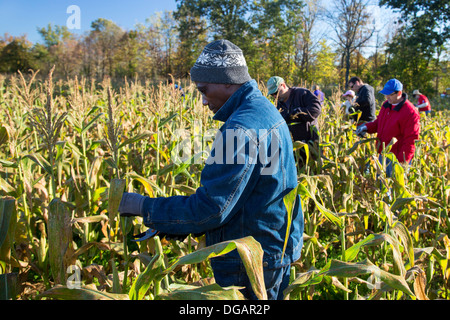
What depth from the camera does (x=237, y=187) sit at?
4.20 ft

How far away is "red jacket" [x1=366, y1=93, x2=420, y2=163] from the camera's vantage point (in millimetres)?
4230

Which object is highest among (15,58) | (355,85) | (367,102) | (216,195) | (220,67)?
(15,58)

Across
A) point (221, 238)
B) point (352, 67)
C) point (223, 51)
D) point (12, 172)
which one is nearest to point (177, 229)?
point (221, 238)

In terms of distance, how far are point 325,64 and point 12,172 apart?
35.7 meters

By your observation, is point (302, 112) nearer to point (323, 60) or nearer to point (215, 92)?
point (215, 92)

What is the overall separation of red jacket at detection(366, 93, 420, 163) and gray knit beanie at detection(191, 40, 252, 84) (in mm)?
3276

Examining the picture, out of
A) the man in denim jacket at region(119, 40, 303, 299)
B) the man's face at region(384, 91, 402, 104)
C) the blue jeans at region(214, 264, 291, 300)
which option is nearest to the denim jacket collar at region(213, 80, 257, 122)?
the man in denim jacket at region(119, 40, 303, 299)

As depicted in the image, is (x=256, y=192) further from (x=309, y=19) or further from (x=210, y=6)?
(x=309, y=19)

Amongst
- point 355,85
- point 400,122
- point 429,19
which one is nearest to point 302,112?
point 400,122

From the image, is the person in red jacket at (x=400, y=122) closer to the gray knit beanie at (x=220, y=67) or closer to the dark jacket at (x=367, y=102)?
the dark jacket at (x=367, y=102)

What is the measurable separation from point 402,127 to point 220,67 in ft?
11.6

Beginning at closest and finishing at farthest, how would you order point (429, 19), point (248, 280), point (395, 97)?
point (248, 280) → point (395, 97) → point (429, 19)

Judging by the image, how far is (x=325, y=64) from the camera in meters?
35.2

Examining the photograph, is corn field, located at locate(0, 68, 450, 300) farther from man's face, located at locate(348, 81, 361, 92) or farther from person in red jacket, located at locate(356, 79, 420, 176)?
man's face, located at locate(348, 81, 361, 92)
